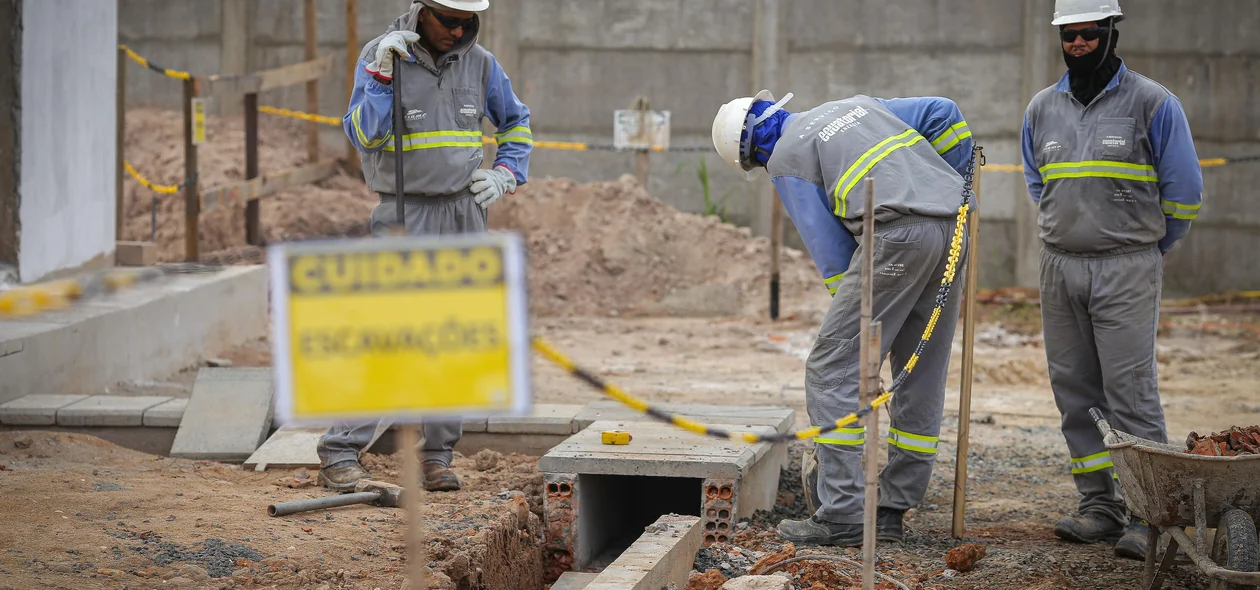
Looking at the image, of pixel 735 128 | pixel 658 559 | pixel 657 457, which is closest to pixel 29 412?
pixel 657 457

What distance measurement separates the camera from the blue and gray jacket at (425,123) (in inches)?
195

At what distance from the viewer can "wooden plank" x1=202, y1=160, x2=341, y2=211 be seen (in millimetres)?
10094

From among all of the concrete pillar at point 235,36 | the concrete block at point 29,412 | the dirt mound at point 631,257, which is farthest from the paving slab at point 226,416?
the concrete pillar at point 235,36

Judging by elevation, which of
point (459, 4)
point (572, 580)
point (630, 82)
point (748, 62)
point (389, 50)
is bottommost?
point (572, 580)

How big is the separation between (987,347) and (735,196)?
4.60 meters

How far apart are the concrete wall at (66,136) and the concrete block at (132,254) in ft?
1.50

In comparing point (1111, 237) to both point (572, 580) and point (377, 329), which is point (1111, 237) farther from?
point (377, 329)

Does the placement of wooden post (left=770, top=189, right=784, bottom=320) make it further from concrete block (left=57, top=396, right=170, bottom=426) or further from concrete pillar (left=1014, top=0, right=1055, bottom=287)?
concrete block (left=57, top=396, right=170, bottom=426)

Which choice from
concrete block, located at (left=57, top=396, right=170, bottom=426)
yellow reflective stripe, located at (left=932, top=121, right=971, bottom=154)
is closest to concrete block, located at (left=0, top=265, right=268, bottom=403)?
concrete block, located at (left=57, top=396, right=170, bottom=426)

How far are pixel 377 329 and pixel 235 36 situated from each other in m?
12.7

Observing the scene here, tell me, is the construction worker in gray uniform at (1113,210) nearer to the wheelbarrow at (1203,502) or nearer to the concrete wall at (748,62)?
the wheelbarrow at (1203,502)

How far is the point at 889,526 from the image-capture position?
4.93 m

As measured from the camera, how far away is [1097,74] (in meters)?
4.89

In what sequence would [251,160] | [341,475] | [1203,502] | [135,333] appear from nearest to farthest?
[1203,502], [341,475], [135,333], [251,160]
